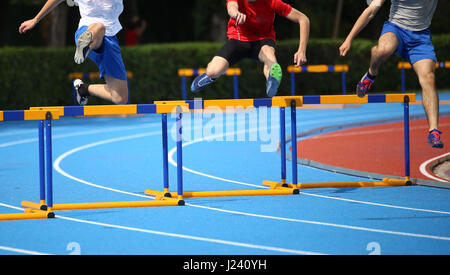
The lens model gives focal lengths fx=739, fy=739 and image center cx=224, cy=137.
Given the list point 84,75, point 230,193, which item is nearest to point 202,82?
point 230,193

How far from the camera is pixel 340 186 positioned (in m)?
8.71

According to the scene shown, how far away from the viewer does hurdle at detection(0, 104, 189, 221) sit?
23.9 feet

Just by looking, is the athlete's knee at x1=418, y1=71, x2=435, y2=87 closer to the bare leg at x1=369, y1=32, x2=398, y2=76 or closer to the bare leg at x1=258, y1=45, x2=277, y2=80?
the bare leg at x1=369, y1=32, x2=398, y2=76

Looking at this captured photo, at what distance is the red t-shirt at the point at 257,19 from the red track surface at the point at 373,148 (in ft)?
9.55

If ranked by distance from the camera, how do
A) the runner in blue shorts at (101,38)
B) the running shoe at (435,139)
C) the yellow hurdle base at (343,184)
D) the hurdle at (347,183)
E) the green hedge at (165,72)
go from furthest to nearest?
the green hedge at (165,72)
the yellow hurdle base at (343,184)
the hurdle at (347,183)
the runner in blue shorts at (101,38)
the running shoe at (435,139)

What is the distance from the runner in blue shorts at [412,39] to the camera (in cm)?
745

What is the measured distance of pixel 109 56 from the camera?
7.82 metres

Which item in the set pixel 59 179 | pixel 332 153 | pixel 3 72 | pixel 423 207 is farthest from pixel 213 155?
pixel 3 72

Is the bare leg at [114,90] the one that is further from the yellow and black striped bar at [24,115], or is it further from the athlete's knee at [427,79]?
the athlete's knee at [427,79]

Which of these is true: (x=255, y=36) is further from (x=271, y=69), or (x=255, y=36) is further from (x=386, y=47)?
(x=386, y=47)

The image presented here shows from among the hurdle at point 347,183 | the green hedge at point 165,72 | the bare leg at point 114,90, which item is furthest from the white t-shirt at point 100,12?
the green hedge at point 165,72
